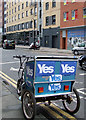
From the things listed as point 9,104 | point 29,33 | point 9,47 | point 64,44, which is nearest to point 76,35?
point 64,44

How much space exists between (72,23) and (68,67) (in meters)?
30.3

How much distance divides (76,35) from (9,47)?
519 inches

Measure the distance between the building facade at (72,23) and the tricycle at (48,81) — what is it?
26561 millimetres

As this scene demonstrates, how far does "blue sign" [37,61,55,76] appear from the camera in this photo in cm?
365

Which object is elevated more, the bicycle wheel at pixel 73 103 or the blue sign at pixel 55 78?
the blue sign at pixel 55 78

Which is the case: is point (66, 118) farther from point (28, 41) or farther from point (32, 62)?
point (28, 41)

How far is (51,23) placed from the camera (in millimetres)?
40750

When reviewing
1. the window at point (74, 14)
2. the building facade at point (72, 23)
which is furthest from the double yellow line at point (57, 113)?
the window at point (74, 14)

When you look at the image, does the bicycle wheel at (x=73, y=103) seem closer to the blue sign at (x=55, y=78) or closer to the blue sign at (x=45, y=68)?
the blue sign at (x=55, y=78)

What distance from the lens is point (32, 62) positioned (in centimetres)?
374

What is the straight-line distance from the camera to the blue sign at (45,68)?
3653mm

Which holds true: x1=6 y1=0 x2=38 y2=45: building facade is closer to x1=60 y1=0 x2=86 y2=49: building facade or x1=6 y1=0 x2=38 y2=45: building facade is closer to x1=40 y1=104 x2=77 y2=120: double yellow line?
x1=60 y1=0 x2=86 y2=49: building facade

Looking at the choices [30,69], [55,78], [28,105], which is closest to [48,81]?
[55,78]

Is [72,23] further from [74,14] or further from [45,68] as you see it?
[45,68]
